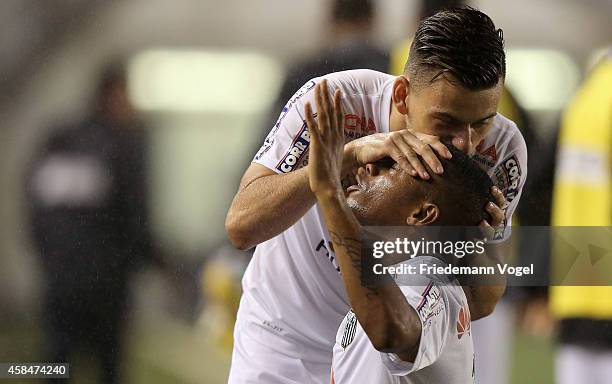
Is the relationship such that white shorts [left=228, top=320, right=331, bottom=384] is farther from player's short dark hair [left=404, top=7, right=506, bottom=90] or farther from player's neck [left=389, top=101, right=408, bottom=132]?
player's short dark hair [left=404, top=7, right=506, bottom=90]

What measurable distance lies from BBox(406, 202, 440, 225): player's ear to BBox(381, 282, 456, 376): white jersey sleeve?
10 centimetres

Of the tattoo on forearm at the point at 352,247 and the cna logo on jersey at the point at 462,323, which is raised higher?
the tattoo on forearm at the point at 352,247

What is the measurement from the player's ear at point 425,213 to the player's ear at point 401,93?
21cm

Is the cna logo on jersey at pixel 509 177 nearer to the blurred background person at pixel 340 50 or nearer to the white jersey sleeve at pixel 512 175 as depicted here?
the white jersey sleeve at pixel 512 175

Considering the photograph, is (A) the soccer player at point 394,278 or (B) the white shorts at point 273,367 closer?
(A) the soccer player at point 394,278

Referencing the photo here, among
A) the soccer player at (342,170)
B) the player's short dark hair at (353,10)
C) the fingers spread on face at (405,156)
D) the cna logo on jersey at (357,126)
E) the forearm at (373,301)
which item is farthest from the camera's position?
the player's short dark hair at (353,10)

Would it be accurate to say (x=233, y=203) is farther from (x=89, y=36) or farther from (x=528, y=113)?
(x=528, y=113)

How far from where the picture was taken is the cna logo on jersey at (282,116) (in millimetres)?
1584

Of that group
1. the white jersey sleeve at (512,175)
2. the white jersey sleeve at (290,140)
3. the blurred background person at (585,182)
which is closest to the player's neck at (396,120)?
the white jersey sleeve at (290,140)

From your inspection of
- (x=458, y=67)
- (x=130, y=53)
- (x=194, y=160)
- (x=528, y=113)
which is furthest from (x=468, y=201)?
(x=130, y=53)

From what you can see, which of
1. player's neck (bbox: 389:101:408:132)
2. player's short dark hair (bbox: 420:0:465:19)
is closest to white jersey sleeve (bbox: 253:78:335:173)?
player's neck (bbox: 389:101:408:132)

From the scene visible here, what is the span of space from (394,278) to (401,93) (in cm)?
30

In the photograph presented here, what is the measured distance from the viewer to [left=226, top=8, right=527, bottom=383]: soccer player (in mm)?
1433

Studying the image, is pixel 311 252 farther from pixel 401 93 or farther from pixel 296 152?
pixel 401 93
